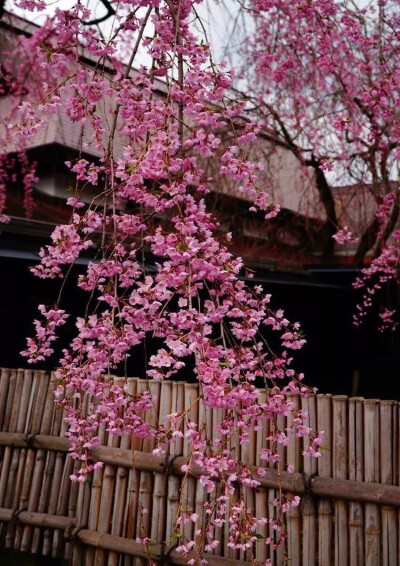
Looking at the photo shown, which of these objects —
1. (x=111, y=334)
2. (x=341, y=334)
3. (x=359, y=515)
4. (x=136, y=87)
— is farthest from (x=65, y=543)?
(x=341, y=334)

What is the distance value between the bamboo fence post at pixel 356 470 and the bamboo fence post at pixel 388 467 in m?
0.11

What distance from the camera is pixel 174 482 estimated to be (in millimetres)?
3533

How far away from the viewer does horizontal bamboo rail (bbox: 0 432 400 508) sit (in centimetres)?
303

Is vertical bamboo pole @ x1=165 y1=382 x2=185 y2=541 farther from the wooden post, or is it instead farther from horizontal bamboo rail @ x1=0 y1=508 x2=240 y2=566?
the wooden post

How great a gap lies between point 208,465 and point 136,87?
1.55 metres

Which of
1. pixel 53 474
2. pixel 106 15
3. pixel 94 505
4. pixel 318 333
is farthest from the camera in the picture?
pixel 318 333

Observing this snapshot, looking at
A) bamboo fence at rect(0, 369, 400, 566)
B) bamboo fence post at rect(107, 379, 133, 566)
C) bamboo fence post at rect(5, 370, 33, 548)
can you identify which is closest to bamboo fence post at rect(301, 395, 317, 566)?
bamboo fence at rect(0, 369, 400, 566)

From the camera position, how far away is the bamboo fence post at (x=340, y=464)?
312cm

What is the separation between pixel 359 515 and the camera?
3.10 metres

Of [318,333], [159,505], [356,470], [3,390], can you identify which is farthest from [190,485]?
[318,333]

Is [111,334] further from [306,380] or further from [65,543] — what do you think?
[306,380]

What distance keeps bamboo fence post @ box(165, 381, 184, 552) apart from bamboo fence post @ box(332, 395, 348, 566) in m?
0.95

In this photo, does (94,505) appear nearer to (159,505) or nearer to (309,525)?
(159,505)

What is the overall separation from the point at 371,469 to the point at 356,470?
3.4 inches
